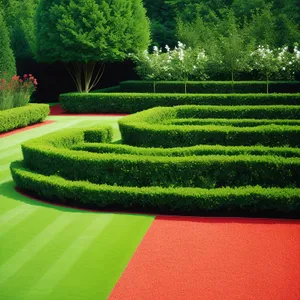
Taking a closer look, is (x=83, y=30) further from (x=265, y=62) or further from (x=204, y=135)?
(x=204, y=135)

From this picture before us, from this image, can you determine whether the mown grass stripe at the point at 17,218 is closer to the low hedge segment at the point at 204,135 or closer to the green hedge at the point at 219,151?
the green hedge at the point at 219,151

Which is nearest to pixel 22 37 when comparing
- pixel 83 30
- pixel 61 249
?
pixel 83 30

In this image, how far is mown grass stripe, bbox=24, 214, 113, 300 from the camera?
604 centimetres

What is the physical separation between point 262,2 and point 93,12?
60.3 ft

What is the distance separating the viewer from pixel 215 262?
668cm

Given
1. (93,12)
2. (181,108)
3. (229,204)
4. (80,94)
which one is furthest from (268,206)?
(93,12)

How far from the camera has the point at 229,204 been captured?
8.62m

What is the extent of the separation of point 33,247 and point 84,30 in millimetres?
19763

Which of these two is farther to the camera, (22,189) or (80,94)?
(80,94)

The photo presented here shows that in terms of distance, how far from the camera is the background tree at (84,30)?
2502 cm

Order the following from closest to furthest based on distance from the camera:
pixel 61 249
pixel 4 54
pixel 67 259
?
1. pixel 67 259
2. pixel 61 249
3. pixel 4 54

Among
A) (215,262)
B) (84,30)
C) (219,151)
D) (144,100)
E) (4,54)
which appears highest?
(84,30)

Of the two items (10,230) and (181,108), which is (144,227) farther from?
(181,108)

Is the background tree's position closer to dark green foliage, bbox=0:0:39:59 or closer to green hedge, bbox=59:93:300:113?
dark green foliage, bbox=0:0:39:59
